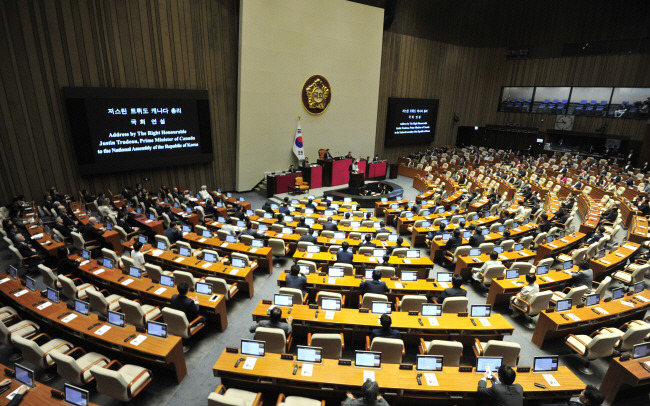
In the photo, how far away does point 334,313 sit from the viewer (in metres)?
6.10

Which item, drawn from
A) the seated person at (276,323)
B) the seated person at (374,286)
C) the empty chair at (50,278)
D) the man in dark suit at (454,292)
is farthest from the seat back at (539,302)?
the empty chair at (50,278)

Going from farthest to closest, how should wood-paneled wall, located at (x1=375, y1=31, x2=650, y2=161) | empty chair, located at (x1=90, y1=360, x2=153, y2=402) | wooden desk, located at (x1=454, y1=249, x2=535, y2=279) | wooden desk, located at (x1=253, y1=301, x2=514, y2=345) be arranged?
1. wood-paneled wall, located at (x1=375, y1=31, x2=650, y2=161)
2. wooden desk, located at (x1=454, y1=249, x2=535, y2=279)
3. wooden desk, located at (x1=253, y1=301, x2=514, y2=345)
4. empty chair, located at (x1=90, y1=360, x2=153, y2=402)

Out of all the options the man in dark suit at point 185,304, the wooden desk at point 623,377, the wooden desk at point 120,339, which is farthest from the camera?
the man in dark suit at point 185,304

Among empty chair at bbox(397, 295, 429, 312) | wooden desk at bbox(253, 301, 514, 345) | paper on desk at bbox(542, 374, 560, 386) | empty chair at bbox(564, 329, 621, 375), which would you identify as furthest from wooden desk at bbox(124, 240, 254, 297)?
empty chair at bbox(564, 329, 621, 375)

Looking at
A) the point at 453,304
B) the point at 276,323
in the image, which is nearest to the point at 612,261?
the point at 453,304

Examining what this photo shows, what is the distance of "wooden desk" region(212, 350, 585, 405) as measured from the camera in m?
4.51

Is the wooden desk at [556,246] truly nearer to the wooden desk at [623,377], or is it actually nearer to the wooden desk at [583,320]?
the wooden desk at [583,320]

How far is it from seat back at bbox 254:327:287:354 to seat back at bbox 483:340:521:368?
10.2ft

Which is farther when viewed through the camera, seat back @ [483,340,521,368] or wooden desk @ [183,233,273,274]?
wooden desk @ [183,233,273,274]

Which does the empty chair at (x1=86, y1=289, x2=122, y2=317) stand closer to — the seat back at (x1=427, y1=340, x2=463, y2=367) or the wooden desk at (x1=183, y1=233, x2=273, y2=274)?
the wooden desk at (x1=183, y1=233, x2=273, y2=274)

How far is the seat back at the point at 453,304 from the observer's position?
638 cm

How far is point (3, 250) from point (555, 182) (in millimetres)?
23427

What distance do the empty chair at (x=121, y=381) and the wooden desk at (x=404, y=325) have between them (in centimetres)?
193

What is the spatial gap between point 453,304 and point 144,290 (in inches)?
239
